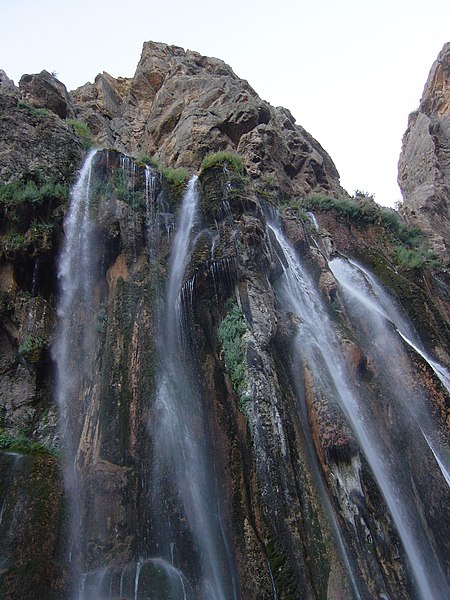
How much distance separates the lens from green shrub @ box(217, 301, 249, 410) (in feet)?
26.4

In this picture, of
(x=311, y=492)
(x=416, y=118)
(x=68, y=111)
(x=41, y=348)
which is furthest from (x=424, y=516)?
(x=416, y=118)

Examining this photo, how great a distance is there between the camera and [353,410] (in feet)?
29.2

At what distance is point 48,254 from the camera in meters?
11.1

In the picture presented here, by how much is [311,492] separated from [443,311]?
469 inches

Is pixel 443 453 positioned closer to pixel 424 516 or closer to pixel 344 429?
pixel 424 516

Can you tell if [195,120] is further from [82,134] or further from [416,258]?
[416,258]

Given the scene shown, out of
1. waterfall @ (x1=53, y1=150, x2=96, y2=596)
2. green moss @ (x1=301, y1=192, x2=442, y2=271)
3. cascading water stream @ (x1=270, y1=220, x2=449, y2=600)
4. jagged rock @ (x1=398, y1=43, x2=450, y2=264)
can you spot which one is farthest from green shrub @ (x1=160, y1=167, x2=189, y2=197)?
jagged rock @ (x1=398, y1=43, x2=450, y2=264)

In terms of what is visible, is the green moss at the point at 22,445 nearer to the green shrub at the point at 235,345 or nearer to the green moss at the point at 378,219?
the green shrub at the point at 235,345

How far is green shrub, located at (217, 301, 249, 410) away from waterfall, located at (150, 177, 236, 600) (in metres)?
0.85

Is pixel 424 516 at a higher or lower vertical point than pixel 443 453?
lower

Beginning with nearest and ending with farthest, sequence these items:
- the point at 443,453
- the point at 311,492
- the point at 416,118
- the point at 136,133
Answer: the point at 311,492
the point at 443,453
the point at 136,133
the point at 416,118

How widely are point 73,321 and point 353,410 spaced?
21.6ft

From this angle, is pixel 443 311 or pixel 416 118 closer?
pixel 443 311

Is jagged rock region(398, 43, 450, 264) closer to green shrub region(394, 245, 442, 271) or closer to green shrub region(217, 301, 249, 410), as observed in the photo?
green shrub region(394, 245, 442, 271)
